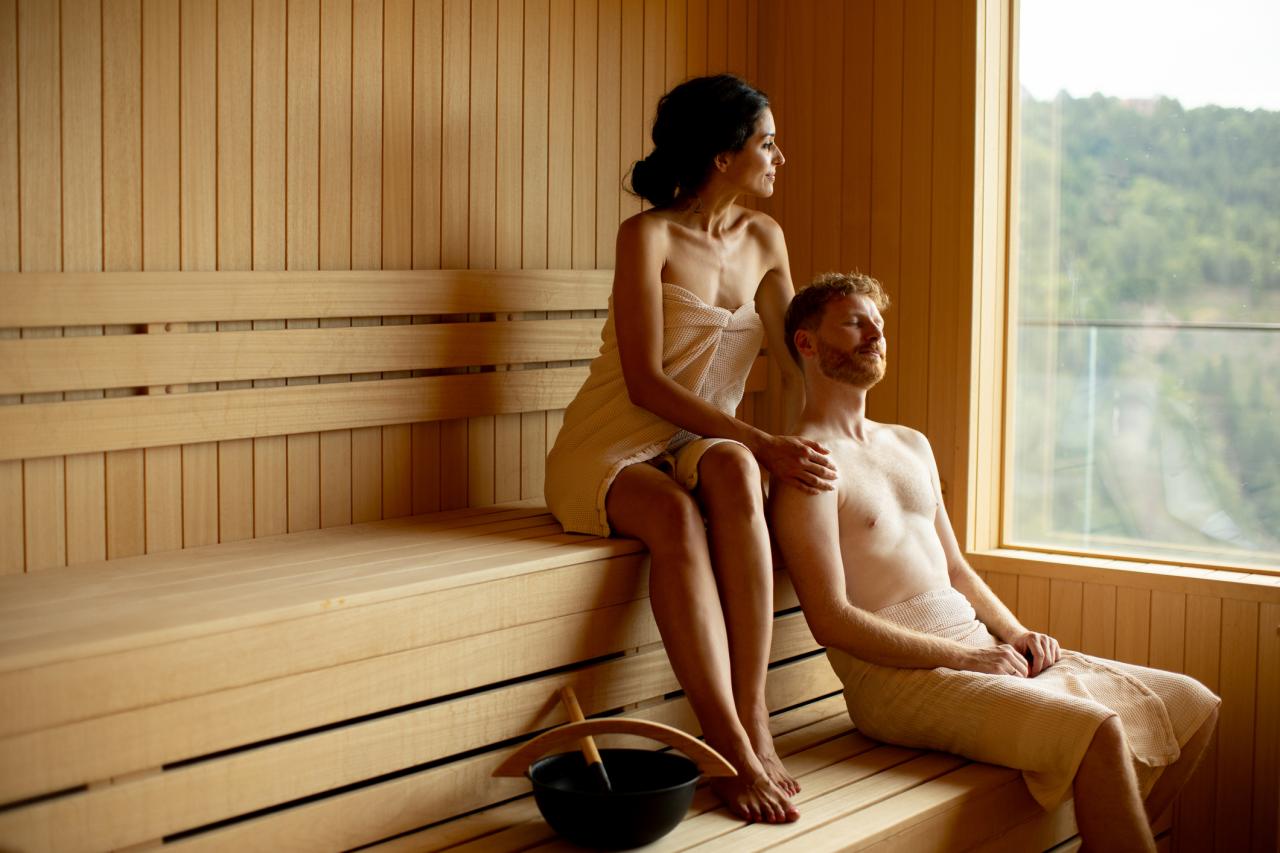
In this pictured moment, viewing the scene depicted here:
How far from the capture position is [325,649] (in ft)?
7.73

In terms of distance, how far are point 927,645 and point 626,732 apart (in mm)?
762

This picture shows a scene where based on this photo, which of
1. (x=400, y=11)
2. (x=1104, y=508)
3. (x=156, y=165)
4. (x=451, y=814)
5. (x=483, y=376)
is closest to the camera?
(x=451, y=814)

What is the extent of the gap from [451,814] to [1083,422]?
79.0 inches

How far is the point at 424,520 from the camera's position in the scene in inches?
127

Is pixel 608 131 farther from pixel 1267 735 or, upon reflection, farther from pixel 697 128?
pixel 1267 735

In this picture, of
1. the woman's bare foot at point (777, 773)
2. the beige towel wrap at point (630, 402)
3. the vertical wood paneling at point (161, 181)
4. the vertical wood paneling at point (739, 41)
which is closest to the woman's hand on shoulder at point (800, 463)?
the beige towel wrap at point (630, 402)

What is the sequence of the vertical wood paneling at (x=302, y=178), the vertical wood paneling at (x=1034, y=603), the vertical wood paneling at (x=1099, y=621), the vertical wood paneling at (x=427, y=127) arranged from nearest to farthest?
the vertical wood paneling at (x=302, y=178)
the vertical wood paneling at (x=427, y=127)
the vertical wood paneling at (x=1099, y=621)
the vertical wood paneling at (x=1034, y=603)

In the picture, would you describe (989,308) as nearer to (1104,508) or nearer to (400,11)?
(1104,508)

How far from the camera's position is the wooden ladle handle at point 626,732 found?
2.38 m

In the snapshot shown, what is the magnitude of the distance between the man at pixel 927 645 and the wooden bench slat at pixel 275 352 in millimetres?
711

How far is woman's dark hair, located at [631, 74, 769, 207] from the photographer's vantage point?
3.11m

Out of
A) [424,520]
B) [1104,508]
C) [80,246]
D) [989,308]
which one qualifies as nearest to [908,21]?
[989,308]

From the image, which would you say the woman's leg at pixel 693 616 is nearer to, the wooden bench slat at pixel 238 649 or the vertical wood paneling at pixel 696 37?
the wooden bench slat at pixel 238 649

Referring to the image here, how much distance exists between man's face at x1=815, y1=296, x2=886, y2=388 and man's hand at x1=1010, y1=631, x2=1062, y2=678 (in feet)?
2.14
